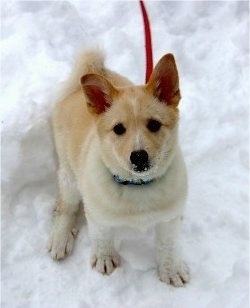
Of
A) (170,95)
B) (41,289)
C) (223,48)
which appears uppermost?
(170,95)

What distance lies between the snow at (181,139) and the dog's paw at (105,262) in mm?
37

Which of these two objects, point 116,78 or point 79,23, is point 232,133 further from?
point 79,23

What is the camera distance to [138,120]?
92.7 inches

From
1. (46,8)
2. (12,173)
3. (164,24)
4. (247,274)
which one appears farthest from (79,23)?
(247,274)

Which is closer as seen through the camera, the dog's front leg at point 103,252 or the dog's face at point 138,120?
the dog's face at point 138,120

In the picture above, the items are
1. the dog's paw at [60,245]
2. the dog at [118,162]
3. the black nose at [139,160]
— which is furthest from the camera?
the dog's paw at [60,245]

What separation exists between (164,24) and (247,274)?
2.22 m

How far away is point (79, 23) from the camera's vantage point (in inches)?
170

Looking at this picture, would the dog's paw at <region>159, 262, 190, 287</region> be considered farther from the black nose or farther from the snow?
the black nose

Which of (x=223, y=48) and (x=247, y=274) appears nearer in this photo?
(x=247, y=274)

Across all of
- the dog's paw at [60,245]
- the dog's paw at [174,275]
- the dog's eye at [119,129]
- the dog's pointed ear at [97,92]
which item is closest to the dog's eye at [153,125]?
the dog's eye at [119,129]

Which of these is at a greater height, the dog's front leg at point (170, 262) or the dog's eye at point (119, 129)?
the dog's eye at point (119, 129)

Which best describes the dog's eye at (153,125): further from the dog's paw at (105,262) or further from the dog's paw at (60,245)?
the dog's paw at (60,245)

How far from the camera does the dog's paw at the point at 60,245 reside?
121 inches
